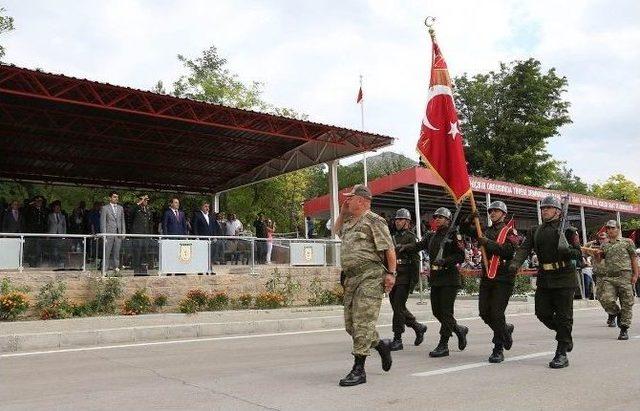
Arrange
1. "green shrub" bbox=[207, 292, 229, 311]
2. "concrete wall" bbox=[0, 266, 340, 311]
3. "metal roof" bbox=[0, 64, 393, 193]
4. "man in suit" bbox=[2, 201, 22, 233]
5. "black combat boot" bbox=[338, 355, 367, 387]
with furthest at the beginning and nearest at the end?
1. "metal roof" bbox=[0, 64, 393, 193]
2. "man in suit" bbox=[2, 201, 22, 233]
3. "green shrub" bbox=[207, 292, 229, 311]
4. "concrete wall" bbox=[0, 266, 340, 311]
5. "black combat boot" bbox=[338, 355, 367, 387]

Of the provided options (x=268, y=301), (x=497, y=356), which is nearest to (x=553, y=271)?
(x=497, y=356)

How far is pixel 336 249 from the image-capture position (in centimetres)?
1727

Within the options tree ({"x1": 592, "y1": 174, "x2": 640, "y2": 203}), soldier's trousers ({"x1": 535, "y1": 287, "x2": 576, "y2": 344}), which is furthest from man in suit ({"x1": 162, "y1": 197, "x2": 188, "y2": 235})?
tree ({"x1": 592, "y1": 174, "x2": 640, "y2": 203})

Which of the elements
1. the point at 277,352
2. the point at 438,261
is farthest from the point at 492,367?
the point at 277,352

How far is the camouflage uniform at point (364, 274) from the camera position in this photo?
18.9ft

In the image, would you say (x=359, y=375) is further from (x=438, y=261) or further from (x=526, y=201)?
(x=526, y=201)

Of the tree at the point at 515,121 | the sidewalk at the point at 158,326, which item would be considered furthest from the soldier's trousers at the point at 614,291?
the tree at the point at 515,121

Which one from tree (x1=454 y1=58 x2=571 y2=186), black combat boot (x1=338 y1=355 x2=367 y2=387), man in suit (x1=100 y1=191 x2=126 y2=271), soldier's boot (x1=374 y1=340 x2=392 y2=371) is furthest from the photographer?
tree (x1=454 y1=58 x2=571 y2=186)

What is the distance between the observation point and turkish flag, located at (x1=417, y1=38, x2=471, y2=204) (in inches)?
318

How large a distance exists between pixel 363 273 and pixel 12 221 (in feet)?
37.9

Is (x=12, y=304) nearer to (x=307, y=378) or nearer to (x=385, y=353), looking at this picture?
(x=307, y=378)

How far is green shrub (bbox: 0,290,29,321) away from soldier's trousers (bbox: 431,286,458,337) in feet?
26.2

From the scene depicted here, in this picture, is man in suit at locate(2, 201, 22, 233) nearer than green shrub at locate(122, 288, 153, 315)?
No

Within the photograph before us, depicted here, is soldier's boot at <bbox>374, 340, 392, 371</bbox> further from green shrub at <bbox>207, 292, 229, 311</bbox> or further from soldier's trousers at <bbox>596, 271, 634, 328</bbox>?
green shrub at <bbox>207, 292, 229, 311</bbox>
